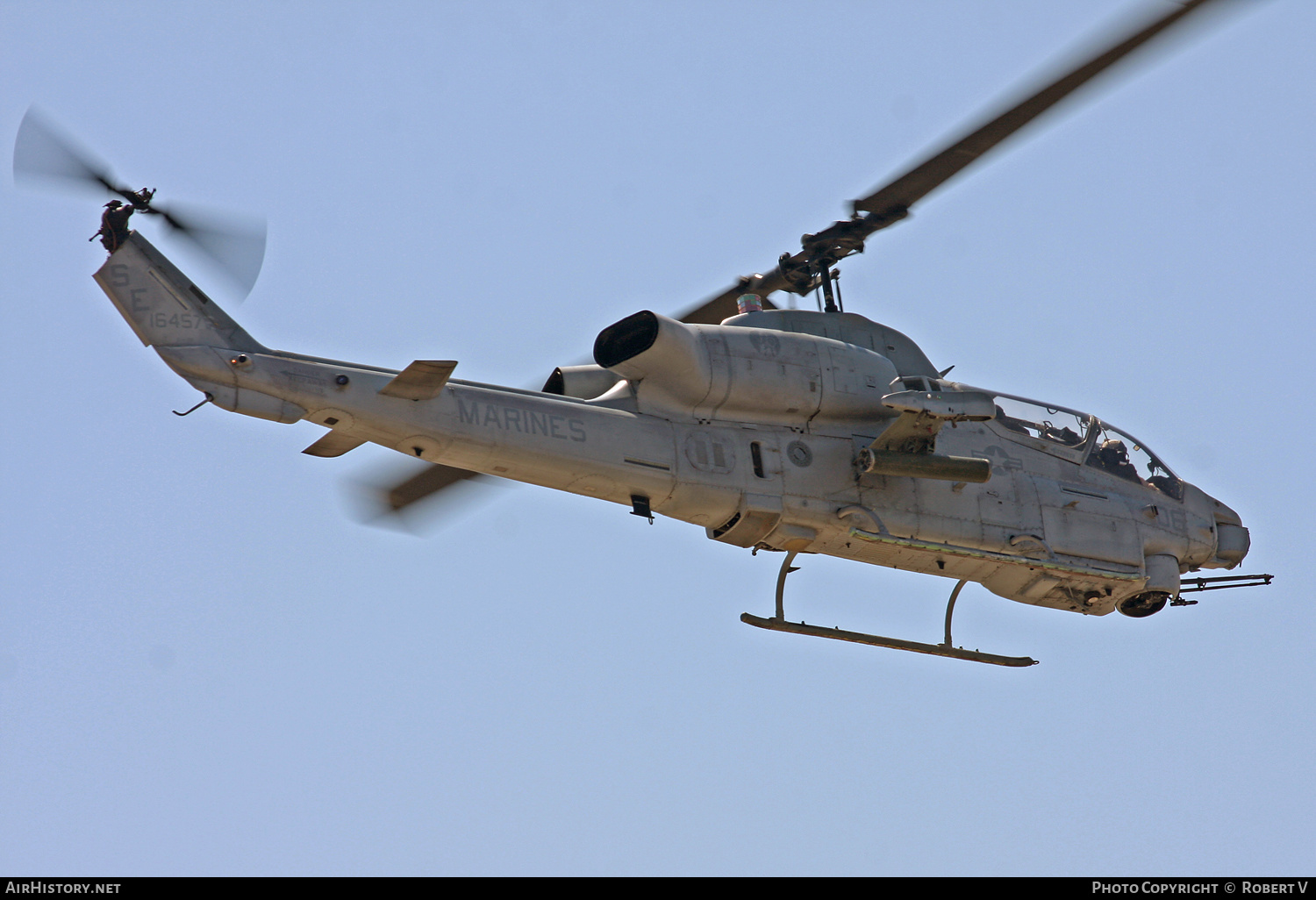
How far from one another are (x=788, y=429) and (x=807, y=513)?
0.84 m

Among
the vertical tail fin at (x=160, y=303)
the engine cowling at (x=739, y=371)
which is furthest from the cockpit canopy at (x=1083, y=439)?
the vertical tail fin at (x=160, y=303)

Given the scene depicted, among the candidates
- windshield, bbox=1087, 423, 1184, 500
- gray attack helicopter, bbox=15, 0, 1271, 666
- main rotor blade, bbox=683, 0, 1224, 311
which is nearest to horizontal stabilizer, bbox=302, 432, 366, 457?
gray attack helicopter, bbox=15, 0, 1271, 666

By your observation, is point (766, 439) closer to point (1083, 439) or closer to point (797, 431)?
point (797, 431)

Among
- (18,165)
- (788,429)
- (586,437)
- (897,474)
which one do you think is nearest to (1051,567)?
(897,474)

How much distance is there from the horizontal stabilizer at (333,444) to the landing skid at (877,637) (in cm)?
403

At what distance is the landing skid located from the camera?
14.7 metres

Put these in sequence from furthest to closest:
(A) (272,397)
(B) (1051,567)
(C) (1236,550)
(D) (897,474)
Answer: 1. (C) (1236,550)
2. (B) (1051,567)
3. (D) (897,474)
4. (A) (272,397)

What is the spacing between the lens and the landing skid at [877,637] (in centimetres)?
1474

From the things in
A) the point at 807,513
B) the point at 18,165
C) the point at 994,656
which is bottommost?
the point at 994,656
